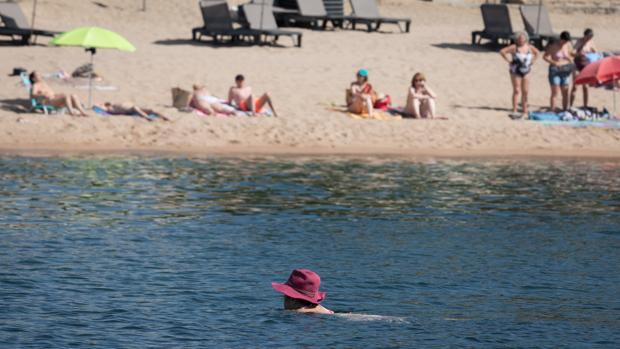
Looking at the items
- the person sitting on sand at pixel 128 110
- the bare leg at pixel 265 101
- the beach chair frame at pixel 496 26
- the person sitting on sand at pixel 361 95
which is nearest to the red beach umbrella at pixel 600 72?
the person sitting on sand at pixel 361 95

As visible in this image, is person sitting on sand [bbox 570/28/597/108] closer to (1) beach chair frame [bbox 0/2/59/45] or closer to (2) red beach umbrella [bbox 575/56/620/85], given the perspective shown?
(2) red beach umbrella [bbox 575/56/620/85]

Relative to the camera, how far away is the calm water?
35.9ft

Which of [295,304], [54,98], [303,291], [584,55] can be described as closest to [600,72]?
[584,55]

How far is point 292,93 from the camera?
82.9 ft

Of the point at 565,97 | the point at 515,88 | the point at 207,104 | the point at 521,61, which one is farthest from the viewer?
the point at 565,97

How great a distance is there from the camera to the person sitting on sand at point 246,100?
76.9ft

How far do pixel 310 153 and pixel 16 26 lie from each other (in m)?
8.57

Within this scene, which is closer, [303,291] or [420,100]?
[303,291]

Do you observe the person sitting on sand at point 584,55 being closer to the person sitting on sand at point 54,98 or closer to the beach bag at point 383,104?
the beach bag at point 383,104

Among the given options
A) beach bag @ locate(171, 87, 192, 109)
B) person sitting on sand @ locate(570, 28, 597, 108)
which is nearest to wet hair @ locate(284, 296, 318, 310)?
beach bag @ locate(171, 87, 192, 109)

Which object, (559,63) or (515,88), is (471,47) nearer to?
(559,63)

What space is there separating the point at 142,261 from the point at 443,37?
1937 cm

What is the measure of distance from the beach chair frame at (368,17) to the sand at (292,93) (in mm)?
353

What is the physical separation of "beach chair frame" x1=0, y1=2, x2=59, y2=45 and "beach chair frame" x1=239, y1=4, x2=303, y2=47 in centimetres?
437
